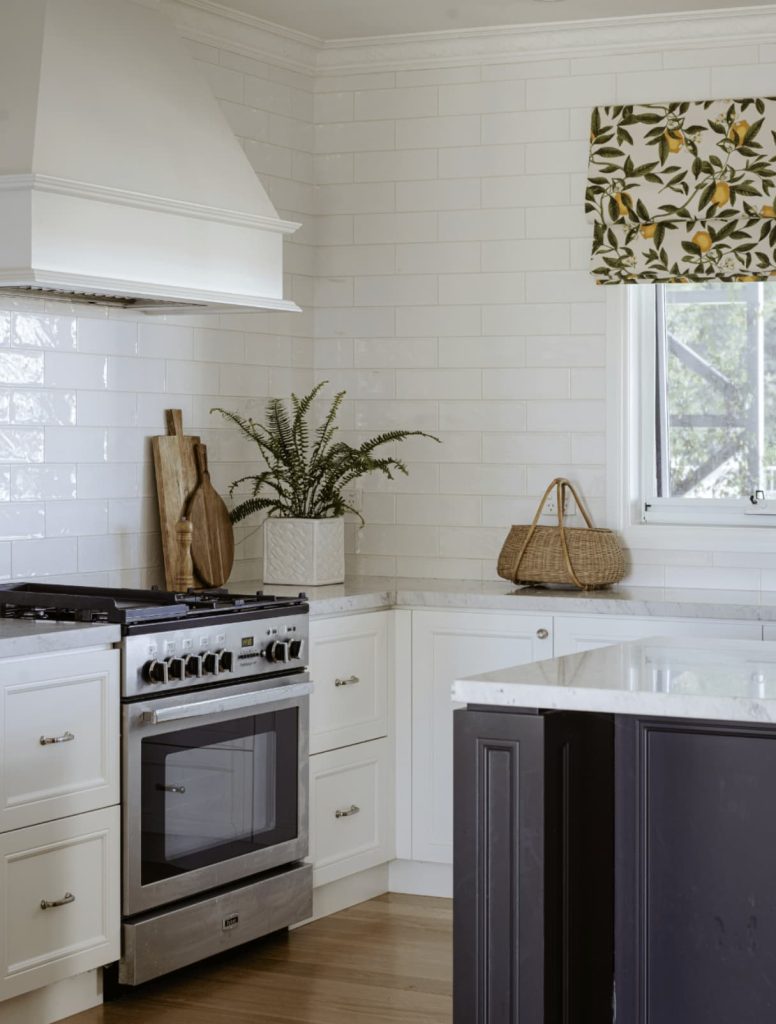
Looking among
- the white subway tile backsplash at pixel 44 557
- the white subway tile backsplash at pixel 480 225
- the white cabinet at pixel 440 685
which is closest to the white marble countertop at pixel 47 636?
the white subway tile backsplash at pixel 44 557

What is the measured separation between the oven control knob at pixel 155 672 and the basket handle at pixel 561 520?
1.44 m

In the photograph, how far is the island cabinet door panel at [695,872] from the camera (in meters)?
2.49

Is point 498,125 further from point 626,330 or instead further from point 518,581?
point 518,581

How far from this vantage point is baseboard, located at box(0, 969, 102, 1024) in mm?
3449

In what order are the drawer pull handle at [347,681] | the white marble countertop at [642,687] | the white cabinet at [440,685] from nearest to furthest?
1. the white marble countertop at [642,687]
2. the drawer pull handle at [347,681]
3. the white cabinet at [440,685]

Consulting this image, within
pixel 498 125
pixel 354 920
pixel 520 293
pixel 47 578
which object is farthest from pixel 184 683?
pixel 498 125

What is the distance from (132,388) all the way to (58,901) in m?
1.65

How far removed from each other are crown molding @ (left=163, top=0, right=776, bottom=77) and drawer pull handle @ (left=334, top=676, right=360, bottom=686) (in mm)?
2067

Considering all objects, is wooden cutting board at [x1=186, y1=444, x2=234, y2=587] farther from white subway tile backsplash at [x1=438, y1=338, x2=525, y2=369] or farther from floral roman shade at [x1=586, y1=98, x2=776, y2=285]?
floral roman shade at [x1=586, y1=98, x2=776, y2=285]

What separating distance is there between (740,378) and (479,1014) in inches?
111

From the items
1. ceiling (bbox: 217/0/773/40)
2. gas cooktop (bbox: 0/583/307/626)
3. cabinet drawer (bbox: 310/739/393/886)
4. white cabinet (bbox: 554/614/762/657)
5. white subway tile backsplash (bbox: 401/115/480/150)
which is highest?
ceiling (bbox: 217/0/773/40)

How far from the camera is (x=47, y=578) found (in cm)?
417

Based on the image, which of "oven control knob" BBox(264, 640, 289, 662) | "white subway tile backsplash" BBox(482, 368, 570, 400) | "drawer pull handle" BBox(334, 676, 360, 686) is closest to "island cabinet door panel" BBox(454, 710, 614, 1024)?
"oven control knob" BBox(264, 640, 289, 662)

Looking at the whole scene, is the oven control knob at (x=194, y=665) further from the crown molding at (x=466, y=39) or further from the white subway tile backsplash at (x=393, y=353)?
the crown molding at (x=466, y=39)
